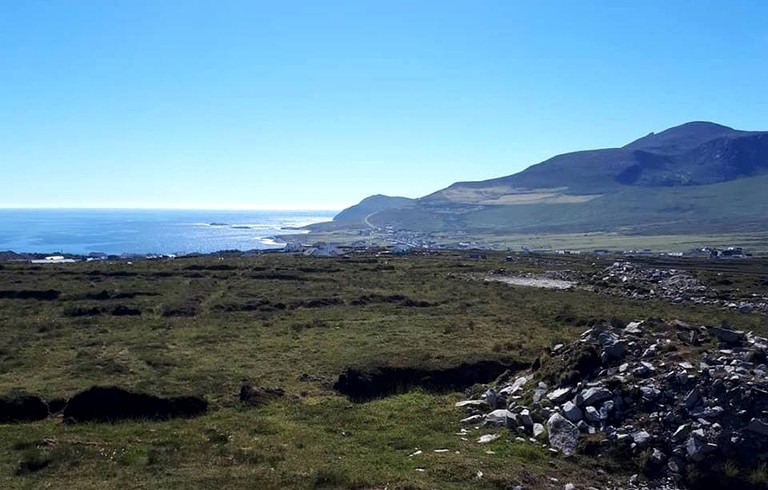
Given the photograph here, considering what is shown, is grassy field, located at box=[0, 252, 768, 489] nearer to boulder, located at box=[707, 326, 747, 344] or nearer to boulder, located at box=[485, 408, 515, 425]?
boulder, located at box=[485, 408, 515, 425]

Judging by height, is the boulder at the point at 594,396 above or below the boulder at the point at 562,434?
above

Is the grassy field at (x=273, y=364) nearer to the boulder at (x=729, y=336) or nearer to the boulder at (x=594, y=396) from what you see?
the boulder at (x=594, y=396)

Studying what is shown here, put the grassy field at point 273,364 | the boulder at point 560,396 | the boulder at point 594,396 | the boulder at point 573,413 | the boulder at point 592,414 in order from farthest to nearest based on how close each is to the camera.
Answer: the boulder at point 560,396 → the boulder at point 594,396 → the boulder at point 573,413 → the boulder at point 592,414 → the grassy field at point 273,364

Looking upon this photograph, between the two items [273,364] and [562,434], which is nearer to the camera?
[562,434]

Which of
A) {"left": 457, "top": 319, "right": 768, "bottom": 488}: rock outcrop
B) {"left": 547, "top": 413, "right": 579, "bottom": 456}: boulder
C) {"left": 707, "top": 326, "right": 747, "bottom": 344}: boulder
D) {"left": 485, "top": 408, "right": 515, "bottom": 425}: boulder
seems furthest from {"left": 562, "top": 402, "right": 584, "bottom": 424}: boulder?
{"left": 707, "top": 326, "right": 747, "bottom": 344}: boulder

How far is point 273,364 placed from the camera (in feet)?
82.9

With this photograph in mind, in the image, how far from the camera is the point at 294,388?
2181 centimetres

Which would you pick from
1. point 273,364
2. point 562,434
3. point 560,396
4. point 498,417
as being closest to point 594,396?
point 560,396

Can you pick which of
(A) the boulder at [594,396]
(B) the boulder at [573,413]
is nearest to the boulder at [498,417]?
(B) the boulder at [573,413]

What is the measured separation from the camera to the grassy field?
544 inches

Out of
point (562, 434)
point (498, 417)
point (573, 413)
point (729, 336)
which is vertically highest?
point (729, 336)

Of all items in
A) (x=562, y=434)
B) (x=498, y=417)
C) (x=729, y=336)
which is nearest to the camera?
(x=562, y=434)

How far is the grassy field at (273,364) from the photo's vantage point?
1381 cm

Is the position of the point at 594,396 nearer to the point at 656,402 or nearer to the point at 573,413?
the point at 573,413
